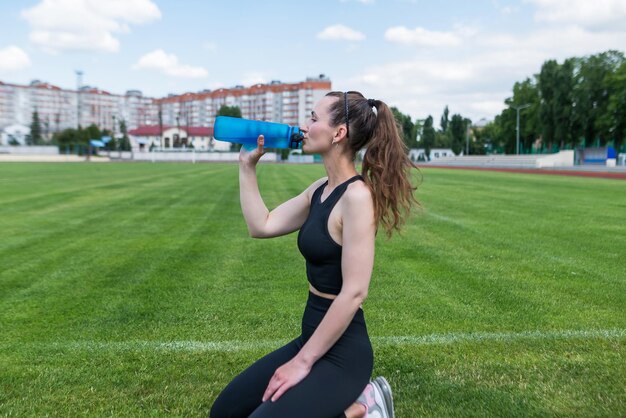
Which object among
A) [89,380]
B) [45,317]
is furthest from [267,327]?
[45,317]

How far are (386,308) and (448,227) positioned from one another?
20.2 feet

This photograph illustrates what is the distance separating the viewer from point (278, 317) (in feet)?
17.0

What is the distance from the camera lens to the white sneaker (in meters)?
2.44

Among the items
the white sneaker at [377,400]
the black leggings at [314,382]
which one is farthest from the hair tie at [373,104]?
the white sneaker at [377,400]

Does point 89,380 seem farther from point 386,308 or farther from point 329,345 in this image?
point 386,308

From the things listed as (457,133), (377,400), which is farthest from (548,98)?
(377,400)

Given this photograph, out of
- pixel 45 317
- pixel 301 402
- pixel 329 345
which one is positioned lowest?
pixel 45 317

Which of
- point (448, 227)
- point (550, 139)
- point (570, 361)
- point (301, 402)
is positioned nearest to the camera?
point (301, 402)

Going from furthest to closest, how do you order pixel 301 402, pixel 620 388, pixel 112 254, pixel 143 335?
pixel 112 254, pixel 143 335, pixel 620 388, pixel 301 402

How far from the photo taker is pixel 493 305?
5508mm

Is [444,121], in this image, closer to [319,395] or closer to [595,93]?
[595,93]

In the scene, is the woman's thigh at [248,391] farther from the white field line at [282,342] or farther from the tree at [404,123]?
the white field line at [282,342]

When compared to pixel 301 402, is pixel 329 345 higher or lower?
higher

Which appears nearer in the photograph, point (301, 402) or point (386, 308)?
point (301, 402)
